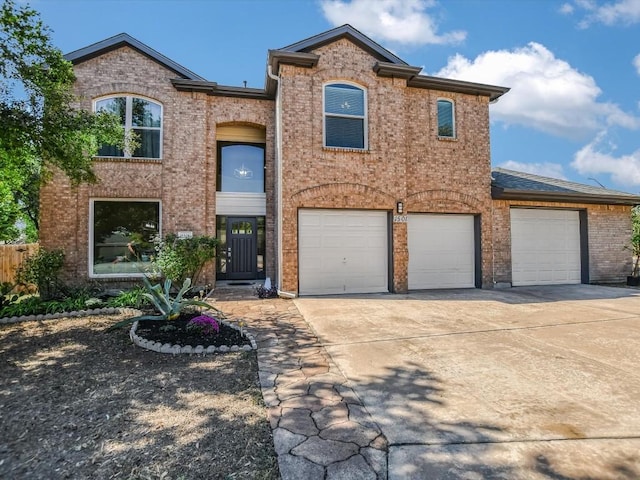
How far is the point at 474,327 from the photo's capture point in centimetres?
578

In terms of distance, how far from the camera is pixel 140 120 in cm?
988

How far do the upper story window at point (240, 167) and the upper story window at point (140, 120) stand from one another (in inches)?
76.0

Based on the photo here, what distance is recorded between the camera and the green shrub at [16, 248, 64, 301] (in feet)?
28.0

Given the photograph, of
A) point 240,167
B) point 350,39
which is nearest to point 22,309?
point 240,167

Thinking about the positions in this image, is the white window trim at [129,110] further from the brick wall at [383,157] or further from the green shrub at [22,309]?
the green shrub at [22,309]

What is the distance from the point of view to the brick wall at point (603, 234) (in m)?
11.0

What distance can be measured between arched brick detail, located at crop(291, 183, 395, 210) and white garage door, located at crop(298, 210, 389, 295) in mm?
249

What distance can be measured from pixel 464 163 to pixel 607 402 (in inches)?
346

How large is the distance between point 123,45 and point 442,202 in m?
10.3

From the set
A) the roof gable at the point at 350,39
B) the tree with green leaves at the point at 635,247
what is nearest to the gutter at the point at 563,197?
the tree with green leaves at the point at 635,247

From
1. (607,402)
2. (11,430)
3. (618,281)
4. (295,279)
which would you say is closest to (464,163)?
(295,279)

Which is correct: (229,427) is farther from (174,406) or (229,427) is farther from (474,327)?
(474,327)

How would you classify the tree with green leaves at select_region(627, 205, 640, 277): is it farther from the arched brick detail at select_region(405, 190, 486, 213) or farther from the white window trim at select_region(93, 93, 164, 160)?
the white window trim at select_region(93, 93, 164, 160)

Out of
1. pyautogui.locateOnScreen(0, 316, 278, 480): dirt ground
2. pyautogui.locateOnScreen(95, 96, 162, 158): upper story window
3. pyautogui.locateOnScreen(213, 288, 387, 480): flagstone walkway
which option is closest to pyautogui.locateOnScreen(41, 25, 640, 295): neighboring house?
pyautogui.locateOnScreen(95, 96, 162, 158): upper story window
